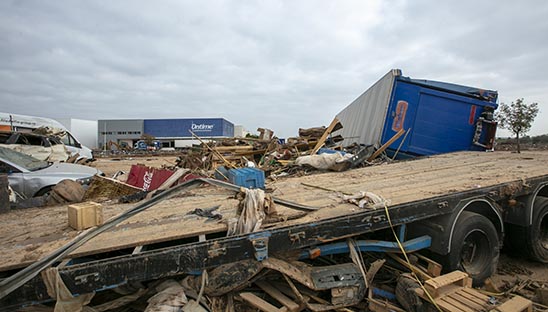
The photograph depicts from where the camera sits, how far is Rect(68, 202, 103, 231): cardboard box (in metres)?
2.14

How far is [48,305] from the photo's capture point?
192 centimetres

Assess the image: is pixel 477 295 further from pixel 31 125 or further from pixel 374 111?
pixel 31 125

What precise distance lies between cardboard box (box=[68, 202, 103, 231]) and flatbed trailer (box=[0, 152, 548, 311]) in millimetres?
112

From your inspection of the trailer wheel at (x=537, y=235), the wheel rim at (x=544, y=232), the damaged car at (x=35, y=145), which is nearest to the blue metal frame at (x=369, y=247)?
the trailer wheel at (x=537, y=235)

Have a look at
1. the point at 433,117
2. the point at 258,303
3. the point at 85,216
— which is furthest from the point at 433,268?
the point at 433,117

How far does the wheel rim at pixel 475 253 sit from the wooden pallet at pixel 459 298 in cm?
77

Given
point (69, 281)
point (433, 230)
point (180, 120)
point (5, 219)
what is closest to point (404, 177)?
point (433, 230)

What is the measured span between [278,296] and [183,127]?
51079mm

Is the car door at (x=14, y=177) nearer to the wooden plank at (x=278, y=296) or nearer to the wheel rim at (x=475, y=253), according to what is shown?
the wooden plank at (x=278, y=296)

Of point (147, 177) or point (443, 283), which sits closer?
point (443, 283)

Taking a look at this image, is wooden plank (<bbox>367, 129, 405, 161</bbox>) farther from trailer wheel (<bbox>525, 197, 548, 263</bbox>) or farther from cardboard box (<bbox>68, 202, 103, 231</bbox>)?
cardboard box (<bbox>68, 202, 103, 231</bbox>)

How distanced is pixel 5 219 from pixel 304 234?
3.02m

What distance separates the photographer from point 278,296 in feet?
7.77

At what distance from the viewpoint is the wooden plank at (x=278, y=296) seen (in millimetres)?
2266
